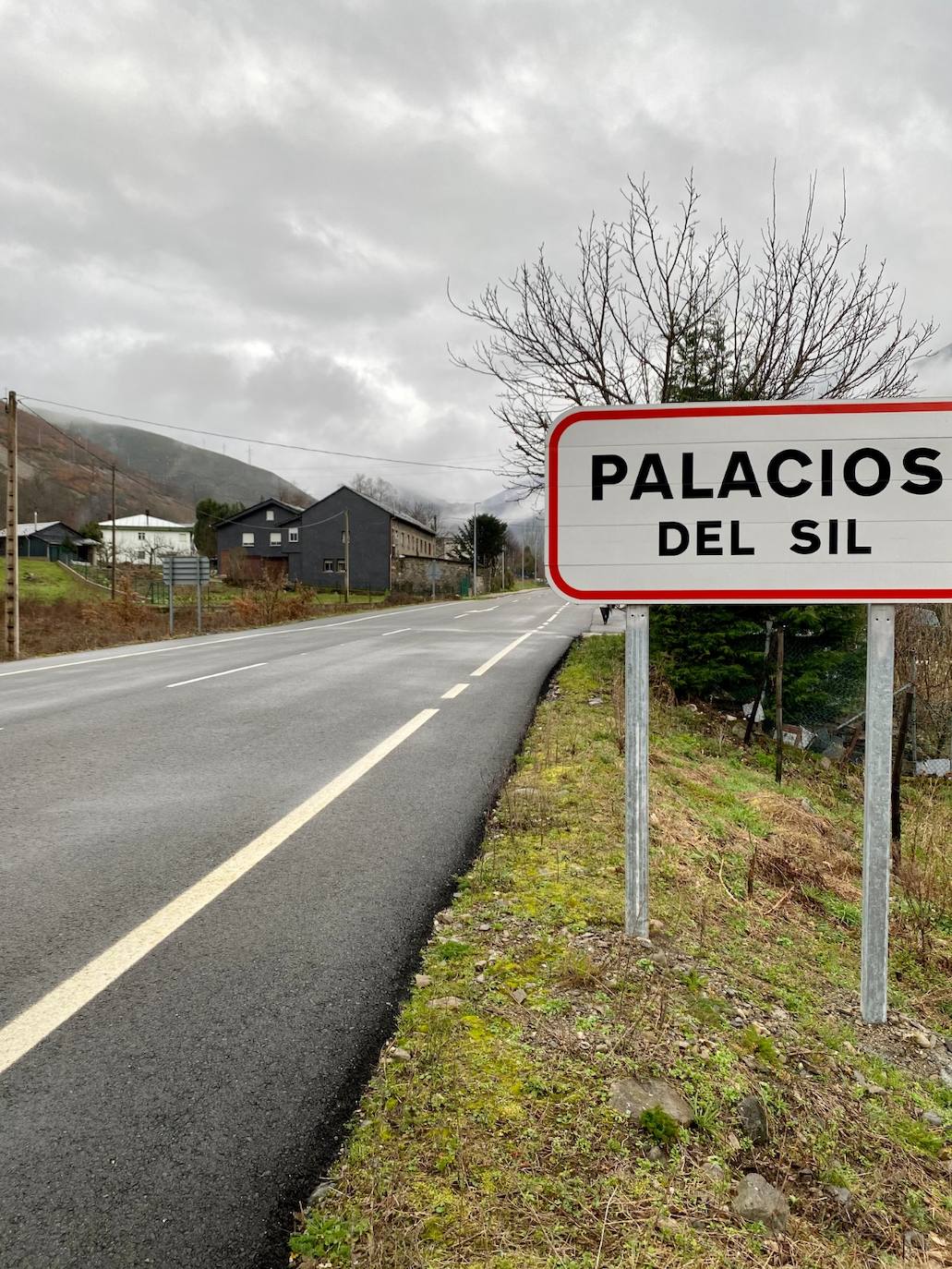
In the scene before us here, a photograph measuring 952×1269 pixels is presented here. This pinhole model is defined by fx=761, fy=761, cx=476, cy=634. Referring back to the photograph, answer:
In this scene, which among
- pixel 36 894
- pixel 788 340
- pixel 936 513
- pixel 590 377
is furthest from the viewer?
pixel 590 377

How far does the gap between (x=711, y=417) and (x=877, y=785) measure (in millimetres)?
1462

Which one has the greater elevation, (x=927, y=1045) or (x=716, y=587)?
(x=716, y=587)

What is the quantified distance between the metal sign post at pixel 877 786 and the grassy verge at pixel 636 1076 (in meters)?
0.37

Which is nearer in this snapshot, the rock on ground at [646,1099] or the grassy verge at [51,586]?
the rock on ground at [646,1099]

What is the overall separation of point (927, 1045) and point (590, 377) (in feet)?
32.4

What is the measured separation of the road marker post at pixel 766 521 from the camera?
2680 millimetres

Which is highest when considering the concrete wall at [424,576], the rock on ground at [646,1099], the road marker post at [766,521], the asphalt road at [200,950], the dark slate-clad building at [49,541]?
the dark slate-clad building at [49,541]

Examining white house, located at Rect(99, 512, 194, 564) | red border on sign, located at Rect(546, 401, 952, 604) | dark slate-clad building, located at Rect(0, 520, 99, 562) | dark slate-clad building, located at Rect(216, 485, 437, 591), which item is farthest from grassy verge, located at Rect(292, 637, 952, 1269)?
white house, located at Rect(99, 512, 194, 564)

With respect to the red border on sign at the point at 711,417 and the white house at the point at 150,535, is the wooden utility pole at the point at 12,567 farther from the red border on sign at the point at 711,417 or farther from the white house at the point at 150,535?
the white house at the point at 150,535

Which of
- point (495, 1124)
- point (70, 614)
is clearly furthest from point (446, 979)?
point (70, 614)

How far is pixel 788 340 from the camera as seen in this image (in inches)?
393

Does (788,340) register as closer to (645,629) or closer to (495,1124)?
(645,629)

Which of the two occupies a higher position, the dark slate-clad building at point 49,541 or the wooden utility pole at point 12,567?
the dark slate-clad building at point 49,541

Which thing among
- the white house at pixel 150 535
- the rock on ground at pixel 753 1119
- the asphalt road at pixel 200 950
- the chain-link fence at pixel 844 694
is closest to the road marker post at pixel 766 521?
the rock on ground at pixel 753 1119
